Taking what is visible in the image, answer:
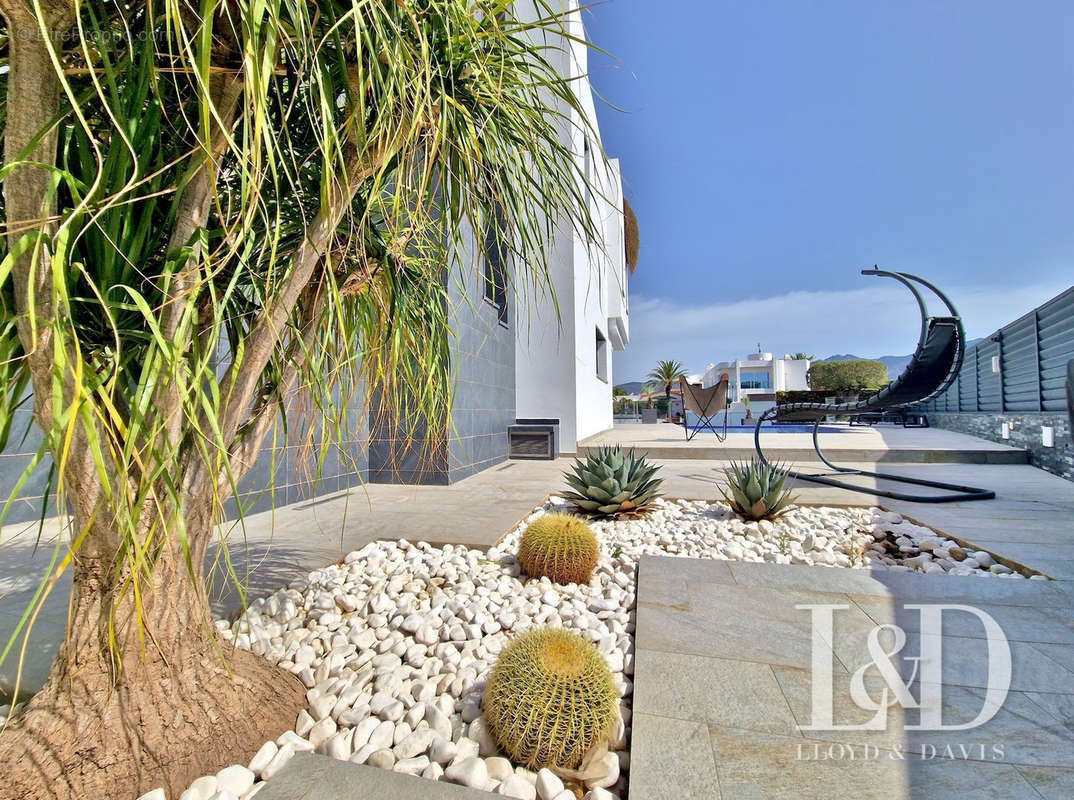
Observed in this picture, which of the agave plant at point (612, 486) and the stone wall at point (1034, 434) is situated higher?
the stone wall at point (1034, 434)

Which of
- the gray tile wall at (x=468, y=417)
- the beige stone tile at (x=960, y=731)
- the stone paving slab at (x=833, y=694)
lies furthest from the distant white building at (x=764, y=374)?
the beige stone tile at (x=960, y=731)

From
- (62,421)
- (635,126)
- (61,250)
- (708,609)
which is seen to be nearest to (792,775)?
(708,609)

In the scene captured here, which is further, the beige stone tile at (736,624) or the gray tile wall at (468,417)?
the gray tile wall at (468,417)

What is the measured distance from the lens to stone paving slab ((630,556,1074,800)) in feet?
3.10

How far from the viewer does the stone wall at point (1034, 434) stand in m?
4.47

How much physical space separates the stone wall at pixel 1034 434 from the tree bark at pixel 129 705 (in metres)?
6.01

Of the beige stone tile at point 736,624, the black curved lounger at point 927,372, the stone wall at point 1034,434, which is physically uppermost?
the black curved lounger at point 927,372

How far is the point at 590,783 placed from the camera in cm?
104

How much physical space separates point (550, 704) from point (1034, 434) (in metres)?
7.08

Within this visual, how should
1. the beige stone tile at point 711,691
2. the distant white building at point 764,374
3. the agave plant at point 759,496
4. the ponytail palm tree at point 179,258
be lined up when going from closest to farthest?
1. the ponytail palm tree at point 179,258
2. the beige stone tile at point 711,691
3. the agave plant at point 759,496
4. the distant white building at point 764,374

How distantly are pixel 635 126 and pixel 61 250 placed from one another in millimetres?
1475

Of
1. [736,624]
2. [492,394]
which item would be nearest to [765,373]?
[492,394]

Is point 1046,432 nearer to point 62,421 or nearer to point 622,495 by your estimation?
point 622,495

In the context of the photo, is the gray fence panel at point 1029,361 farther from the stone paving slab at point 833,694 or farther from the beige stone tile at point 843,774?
the beige stone tile at point 843,774
